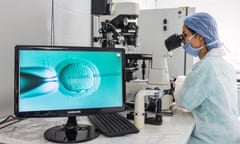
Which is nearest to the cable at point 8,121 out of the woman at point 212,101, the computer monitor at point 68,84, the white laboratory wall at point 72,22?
the computer monitor at point 68,84

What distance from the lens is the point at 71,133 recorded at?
1190mm

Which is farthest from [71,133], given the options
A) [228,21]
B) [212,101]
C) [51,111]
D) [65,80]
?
[228,21]

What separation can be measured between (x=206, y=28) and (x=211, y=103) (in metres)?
0.48

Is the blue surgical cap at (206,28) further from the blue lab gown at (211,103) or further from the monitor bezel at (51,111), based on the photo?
the monitor bezel at (51,111)

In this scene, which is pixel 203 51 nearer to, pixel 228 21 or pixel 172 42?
pixel 172 42

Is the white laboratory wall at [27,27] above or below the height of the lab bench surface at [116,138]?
above

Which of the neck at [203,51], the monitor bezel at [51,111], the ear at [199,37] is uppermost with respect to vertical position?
the ear at [199,37]

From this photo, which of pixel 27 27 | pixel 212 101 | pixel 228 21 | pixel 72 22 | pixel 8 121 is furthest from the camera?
pixel 228 21

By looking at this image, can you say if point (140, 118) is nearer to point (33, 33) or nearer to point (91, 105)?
point (91, 105)

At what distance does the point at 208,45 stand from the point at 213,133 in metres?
0.55

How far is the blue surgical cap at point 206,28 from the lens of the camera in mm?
1636

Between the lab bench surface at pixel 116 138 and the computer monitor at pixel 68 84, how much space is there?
0.06m

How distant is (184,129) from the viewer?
4.43ft

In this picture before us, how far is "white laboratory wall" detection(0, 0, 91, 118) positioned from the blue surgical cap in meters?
0.91
